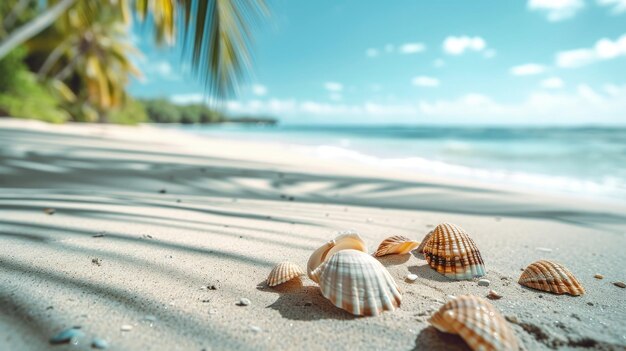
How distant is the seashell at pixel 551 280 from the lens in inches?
53.5

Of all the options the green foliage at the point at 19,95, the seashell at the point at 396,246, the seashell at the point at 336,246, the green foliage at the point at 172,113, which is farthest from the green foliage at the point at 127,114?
the green foliage at the point at 172,113

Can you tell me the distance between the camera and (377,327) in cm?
107

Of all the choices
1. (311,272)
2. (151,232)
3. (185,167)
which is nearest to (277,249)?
(311,272)

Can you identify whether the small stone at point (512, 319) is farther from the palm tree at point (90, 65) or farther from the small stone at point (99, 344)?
the palm tree at point (90, 65)

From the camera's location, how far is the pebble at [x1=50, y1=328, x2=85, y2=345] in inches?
36.0

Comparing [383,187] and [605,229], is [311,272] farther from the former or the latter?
[383,187]

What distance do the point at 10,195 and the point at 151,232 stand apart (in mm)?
1576

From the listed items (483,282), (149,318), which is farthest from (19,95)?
(483,282)

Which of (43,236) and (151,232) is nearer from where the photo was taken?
(43,236)

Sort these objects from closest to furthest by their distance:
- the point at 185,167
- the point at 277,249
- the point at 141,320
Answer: the point at 141,320, the point at 277,249, the point at 185,167

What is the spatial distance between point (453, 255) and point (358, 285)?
57 cm

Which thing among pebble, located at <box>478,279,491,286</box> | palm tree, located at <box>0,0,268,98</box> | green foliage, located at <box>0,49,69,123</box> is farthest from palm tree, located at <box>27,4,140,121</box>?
pebble, located at <box>478,279,491,286</box>

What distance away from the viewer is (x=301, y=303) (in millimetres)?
1218

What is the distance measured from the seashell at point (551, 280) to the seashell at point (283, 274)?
909 millimetres
